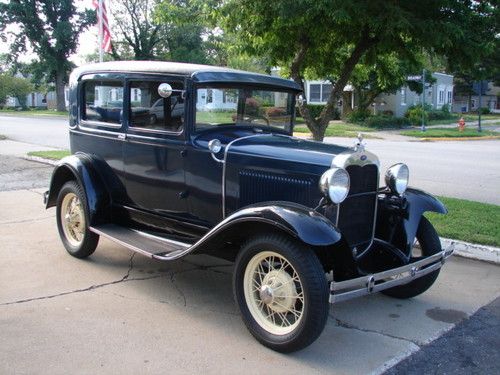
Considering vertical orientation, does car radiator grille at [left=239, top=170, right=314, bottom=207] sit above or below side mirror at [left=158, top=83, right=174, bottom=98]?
below

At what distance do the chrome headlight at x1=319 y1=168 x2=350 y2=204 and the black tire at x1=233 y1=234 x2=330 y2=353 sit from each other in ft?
1.45

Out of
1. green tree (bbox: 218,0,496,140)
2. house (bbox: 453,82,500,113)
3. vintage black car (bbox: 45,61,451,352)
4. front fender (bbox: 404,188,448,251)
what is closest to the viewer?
vintage black car (bbox: 45,61,451,352)

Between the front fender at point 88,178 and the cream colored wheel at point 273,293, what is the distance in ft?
6.67

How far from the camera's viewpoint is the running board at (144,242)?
4344 millimetres

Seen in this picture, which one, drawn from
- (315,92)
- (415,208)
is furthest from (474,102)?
(415,208)

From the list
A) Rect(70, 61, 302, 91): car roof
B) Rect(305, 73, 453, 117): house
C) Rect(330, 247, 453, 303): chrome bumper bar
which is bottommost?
Rect(330, 247, 453, 303): chrome bumper bar

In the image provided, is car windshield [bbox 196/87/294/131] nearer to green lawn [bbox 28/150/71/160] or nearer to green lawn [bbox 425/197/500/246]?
green lawn [bbox 425/197/500/246]

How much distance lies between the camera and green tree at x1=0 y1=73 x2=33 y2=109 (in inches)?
2442

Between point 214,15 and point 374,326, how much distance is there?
4860 millimetres

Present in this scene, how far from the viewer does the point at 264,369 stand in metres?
3.38

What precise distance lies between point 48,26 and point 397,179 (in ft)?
161

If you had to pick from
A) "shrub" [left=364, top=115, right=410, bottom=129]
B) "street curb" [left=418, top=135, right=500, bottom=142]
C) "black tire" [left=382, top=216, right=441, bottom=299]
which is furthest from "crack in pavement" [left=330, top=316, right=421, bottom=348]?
"shrub" [left=364, top=115, right=410, bottom=129]

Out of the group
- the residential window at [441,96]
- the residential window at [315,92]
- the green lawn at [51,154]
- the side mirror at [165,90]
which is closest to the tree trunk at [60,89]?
the residential window at [315,92]

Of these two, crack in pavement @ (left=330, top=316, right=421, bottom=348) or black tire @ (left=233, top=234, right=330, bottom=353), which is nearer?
black tire @ (left=233, top=234, right=330, bottom=353)
